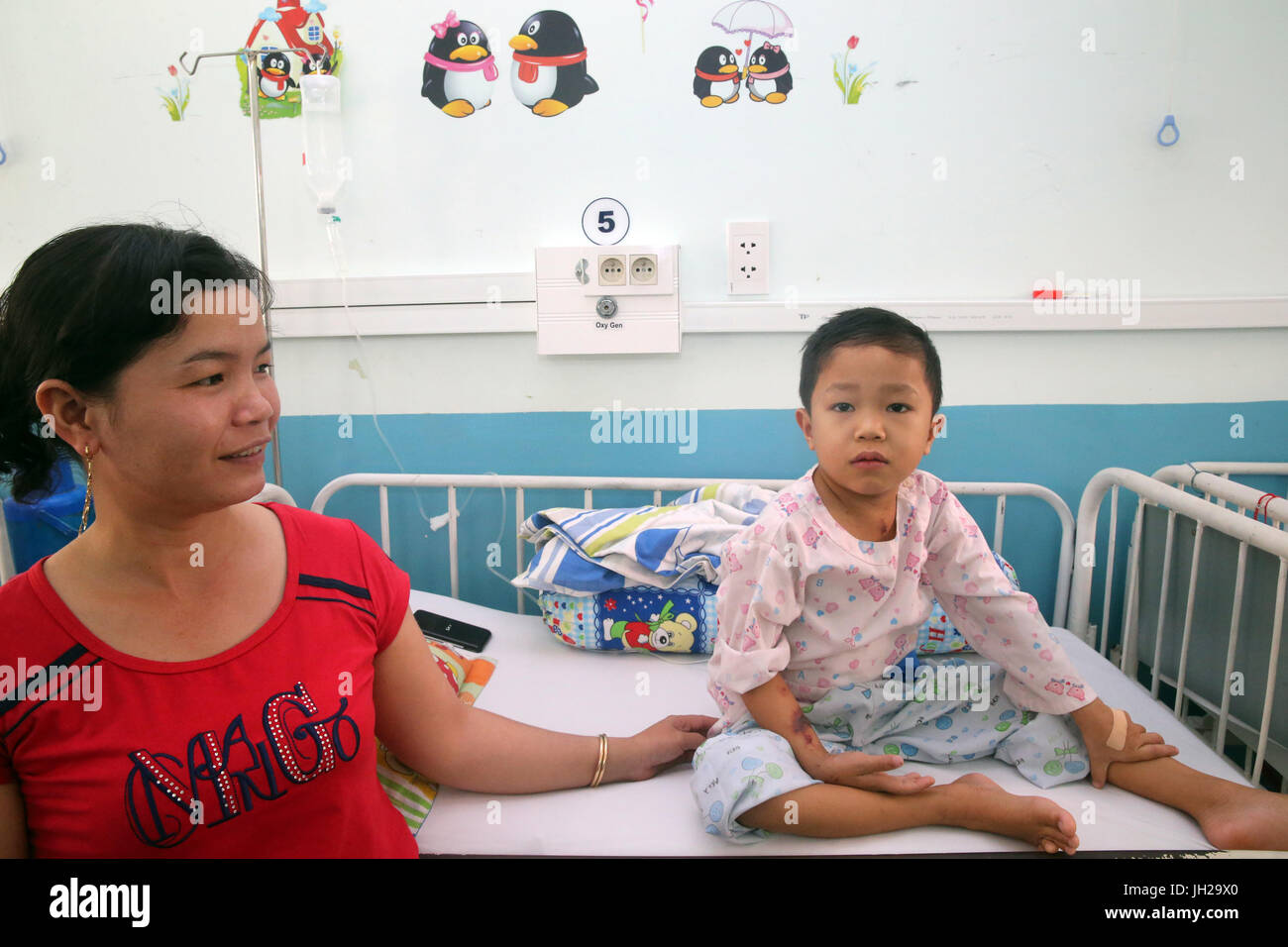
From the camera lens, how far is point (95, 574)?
2.22ft

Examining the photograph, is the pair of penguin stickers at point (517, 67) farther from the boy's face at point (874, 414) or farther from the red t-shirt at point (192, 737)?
the red t-shirt at point (192, 737)

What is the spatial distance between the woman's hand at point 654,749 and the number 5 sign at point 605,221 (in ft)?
3.06

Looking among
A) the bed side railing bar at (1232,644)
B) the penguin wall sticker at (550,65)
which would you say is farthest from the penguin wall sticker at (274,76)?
the bed side railing bar at (1232,644)

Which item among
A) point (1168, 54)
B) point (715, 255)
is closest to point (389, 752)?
point (715, 255)

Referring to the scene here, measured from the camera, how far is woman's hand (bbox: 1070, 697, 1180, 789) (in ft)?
3.11

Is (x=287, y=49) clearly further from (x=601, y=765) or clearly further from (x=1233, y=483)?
(x=1233, y=483)

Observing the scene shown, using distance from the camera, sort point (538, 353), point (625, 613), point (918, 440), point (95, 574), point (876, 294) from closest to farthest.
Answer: point (95, 574)
point (918, 440)
point (625, 613)
point (876, 294)
point (538, 353)

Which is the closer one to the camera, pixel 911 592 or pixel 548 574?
pixel 911 592

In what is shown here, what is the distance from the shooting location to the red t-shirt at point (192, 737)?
2.07 ft

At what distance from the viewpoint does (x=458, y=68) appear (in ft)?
4.87

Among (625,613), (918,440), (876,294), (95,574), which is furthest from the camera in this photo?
(876,294)

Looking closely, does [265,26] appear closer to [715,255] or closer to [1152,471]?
[715,255]
